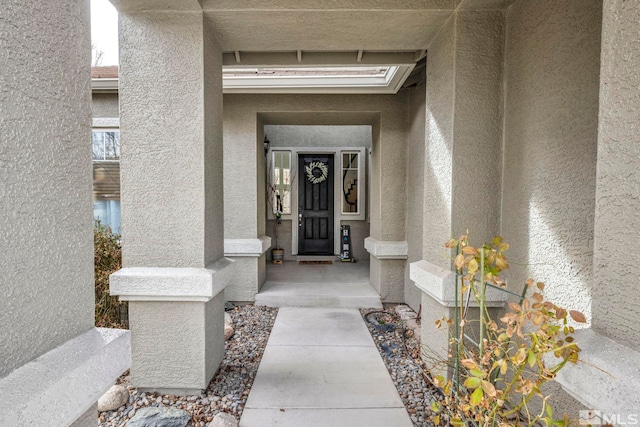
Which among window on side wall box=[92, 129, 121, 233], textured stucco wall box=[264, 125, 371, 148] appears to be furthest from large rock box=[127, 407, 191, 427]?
textured stucco wall box=[264, 125, 371, 148]

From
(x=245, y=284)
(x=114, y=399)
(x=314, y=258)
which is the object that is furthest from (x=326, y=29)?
(x=314, y=258)

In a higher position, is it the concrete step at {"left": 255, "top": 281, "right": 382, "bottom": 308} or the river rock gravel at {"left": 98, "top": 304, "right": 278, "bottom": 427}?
the concrete step at {"left": 255, "top": 281, "right": 382, "bottom": 308}

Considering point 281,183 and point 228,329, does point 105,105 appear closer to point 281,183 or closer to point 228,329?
point 281,183

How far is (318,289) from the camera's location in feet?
16.0

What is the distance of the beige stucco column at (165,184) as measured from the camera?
2.49 m

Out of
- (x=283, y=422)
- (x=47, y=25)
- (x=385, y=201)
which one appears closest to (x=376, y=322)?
(x=385, y=201)

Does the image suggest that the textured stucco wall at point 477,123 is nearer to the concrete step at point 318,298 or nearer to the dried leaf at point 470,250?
the dried leaf at point 470,250

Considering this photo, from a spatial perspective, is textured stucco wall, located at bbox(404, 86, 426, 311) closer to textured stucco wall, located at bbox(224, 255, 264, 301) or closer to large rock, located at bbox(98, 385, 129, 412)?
textured stucco wall, located at bbox(224, 255, 264, 301)

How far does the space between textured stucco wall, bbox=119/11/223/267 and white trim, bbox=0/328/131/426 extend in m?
1.53

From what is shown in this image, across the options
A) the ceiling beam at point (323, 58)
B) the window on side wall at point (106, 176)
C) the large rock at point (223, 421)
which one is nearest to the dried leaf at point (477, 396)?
the large rock at point (223, 421)

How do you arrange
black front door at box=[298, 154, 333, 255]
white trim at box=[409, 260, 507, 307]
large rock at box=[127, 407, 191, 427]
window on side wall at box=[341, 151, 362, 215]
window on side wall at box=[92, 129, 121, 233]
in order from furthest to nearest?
black front door at box=[298, 154, 333, 255] < window on side wall at box=[341, 151, 362, 215] < window on side wall at box=[92, 129, 121, 233] < white trim at box=[409, 260, 507, 307] < large rock at box=[127, 407, 191, 427]

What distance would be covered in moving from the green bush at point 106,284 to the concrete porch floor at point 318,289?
170 centimetres

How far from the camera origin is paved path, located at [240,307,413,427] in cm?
228

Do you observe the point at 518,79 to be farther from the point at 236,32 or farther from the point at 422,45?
the point at 236,32
